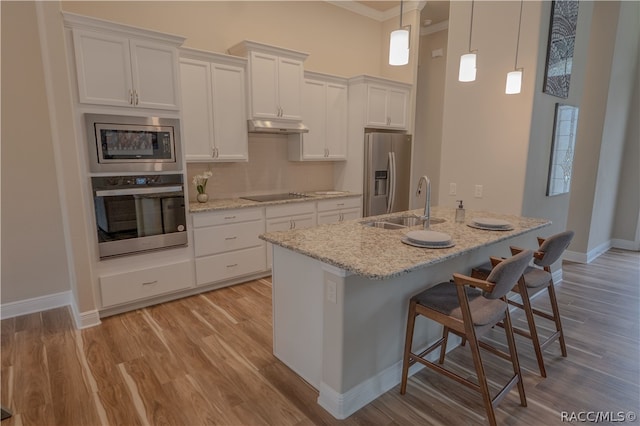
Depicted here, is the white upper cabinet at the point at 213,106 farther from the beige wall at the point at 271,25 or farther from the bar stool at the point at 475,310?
the bar stool at the point at 475,310

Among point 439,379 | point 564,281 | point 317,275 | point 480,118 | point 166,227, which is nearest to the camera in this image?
point 317,275

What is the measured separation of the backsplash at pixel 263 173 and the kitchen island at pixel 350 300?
204 centimetres

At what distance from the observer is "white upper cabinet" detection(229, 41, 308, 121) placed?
3.79 meters

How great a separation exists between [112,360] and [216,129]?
7.41ft

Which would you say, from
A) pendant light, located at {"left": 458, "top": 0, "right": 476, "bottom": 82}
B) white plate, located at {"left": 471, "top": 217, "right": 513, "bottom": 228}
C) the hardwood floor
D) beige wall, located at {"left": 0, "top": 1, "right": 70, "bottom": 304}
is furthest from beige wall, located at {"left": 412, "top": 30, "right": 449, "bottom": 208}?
beige wall, located at {"left": 0, "top": 1, "right": 70, "bottom": 304}

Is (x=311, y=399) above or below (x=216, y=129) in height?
below

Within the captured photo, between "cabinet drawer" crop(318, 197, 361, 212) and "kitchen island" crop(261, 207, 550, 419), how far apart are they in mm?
1901

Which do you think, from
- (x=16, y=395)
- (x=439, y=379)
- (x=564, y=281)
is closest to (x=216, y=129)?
(x=16, y=395)

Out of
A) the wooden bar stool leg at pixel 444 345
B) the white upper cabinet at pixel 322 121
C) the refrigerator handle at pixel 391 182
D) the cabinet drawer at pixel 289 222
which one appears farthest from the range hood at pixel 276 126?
the wooden bar stool leg at pixel 444 345

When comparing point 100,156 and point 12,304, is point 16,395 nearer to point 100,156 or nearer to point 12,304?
point 12,304

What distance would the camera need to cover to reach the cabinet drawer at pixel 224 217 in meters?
3.44

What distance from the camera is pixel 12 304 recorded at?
3.07 meters

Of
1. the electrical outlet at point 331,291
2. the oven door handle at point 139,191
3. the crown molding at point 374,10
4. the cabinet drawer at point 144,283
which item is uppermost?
the crown molding at point 374,10

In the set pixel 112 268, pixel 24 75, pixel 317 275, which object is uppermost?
pixel 24 75
